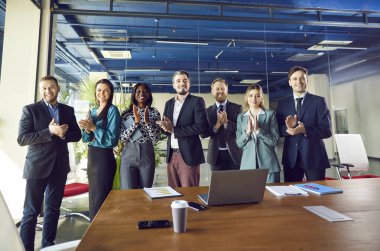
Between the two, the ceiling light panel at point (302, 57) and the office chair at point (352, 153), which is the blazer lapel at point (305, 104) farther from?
the ceiling light panel at point (302, 57)

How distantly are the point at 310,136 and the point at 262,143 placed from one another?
17.4 inches

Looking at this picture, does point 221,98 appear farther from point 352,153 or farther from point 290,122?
point 352,153

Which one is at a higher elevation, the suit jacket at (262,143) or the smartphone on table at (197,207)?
the suit jacket at (262,143)

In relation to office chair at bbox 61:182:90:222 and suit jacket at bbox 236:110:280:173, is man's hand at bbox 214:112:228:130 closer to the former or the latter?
suit jacket at bbox 236:110:280:173

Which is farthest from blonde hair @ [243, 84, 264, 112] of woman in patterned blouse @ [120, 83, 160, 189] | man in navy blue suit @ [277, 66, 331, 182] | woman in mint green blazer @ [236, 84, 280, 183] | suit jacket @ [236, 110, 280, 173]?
woman in patterned blouse @ [120, 83, 160, 189]

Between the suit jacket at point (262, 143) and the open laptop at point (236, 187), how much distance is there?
98 centimetres

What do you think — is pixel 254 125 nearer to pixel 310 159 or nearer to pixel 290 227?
pixel 310 159

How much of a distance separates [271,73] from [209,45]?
1.44 metres

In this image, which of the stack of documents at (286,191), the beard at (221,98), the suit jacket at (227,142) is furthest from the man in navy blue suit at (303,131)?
the stack of documents at (286,191)

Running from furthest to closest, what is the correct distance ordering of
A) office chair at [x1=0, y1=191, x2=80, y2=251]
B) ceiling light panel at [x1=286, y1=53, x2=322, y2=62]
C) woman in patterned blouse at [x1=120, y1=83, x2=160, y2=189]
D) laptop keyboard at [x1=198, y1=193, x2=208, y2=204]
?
1. ceiling light panel at [x1=286, y1=53, x2=322, y2=62]
2. woman in patterned blouse at [x1=120, y1=83, x2=160, y2=189]
3. laptop keyboard at [x1=198, y1=193, x2=208, y2=204]
4. office chair at [x1=0, y1=191, x2=80, y2=251]

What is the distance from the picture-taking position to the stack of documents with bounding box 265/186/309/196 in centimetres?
148

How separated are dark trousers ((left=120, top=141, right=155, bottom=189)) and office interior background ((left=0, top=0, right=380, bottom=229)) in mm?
775

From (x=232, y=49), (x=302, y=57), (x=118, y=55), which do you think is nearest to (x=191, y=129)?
(x=118, y=55)

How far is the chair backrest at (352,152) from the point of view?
3137mm
